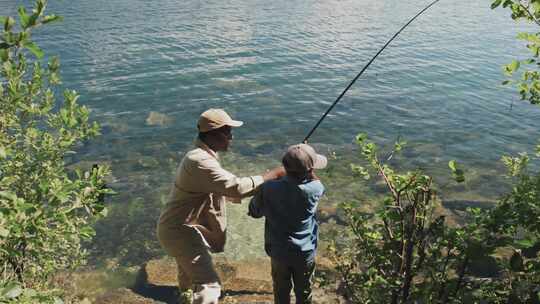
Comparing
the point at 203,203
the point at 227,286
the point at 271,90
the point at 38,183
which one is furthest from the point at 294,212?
the point at 271,90

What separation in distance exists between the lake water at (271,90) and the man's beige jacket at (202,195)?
12.5ft

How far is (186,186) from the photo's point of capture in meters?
4.58

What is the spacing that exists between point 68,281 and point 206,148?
4.11 meters

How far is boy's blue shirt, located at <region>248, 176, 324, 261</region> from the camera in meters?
4.57

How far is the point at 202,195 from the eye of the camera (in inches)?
185

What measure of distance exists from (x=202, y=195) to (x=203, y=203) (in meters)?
0.11

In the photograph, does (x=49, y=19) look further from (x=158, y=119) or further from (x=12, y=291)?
(x=158, y=119)

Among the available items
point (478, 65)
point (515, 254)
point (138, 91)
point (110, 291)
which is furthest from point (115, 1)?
point (515, 254)

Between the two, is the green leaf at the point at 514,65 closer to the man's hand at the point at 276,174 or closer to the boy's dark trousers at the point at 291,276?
the man's hand at the point at 276,174

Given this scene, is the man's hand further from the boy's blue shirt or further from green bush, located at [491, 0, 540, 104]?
green bush, located at [491, 0, 540, 104]

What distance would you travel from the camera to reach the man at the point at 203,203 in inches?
176

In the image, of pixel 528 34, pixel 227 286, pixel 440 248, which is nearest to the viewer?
pixel 440 248

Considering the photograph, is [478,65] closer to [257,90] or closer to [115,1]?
[257,90]

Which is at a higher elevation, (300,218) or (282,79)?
(300,218)
